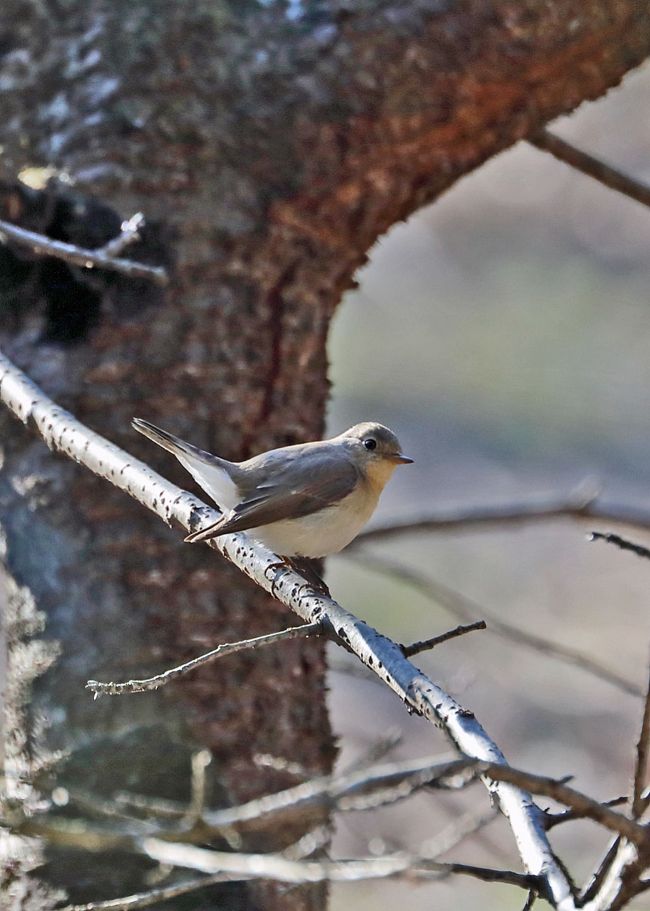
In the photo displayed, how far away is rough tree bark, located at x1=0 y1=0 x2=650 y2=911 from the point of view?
2.52 meters

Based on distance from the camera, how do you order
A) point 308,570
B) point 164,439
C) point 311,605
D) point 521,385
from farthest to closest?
point 521,385 → point 308,570 → point 164,439 → point 311,605

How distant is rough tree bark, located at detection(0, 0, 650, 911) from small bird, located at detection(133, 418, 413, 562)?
0.43ft

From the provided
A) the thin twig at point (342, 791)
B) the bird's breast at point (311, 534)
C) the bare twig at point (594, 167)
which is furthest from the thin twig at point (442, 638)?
the bare twig at point (594, 167)

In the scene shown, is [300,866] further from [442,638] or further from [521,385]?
[521,385]

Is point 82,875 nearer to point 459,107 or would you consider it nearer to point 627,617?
point 459,107

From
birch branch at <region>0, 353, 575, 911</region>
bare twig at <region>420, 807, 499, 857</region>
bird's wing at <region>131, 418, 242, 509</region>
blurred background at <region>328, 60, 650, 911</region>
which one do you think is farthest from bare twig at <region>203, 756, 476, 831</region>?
blurred background at <region>328, 60, 650, 911</region>

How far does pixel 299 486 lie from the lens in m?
2.60

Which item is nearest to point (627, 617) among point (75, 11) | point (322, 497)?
point (322, 497)

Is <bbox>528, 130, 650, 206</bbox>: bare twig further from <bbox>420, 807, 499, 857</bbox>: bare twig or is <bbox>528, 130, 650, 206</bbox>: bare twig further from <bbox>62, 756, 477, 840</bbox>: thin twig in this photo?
<bbox>62, 756, 477, 840</bbox>: thin twig

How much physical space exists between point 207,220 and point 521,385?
21.1 feet

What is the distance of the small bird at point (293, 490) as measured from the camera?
244 cm

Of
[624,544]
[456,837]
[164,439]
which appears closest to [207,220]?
[164,439]

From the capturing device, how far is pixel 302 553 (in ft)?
8.57

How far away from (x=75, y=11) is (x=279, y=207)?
0.63 meters
